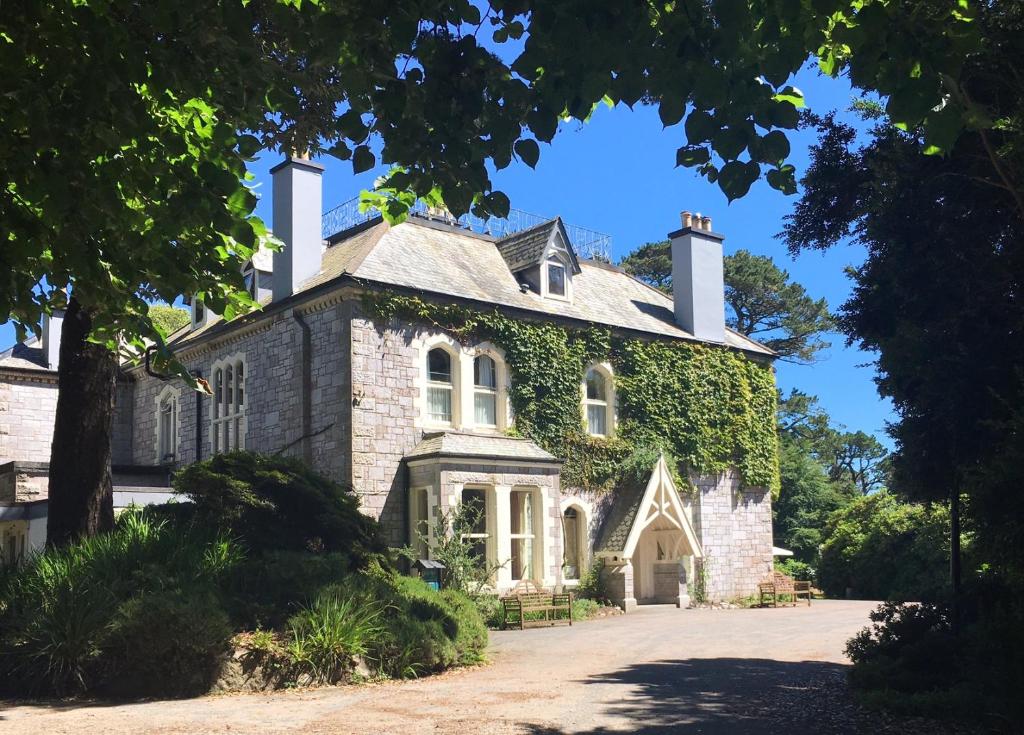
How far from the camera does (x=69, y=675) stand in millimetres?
11039

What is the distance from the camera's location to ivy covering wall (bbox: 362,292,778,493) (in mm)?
23438

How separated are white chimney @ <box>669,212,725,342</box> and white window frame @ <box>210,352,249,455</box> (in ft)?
39.3

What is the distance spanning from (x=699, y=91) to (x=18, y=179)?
4606mm

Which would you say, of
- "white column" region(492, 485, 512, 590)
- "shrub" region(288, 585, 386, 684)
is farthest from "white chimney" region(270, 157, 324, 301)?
"shrub" region(288, 585, 386, 684)

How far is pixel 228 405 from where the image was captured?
2530 cm

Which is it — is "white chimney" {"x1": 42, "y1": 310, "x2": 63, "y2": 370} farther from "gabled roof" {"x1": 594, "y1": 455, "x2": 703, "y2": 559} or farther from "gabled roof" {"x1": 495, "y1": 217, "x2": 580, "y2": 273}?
"gabled roof" {"x1": 594, "y1": 455, "x2": 703, "y2": 559}

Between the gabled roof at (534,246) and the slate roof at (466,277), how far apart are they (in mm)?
209

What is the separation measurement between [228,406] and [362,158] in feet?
64.5

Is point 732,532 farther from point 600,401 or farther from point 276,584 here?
point 276,584

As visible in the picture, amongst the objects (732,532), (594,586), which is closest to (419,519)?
(594,586)

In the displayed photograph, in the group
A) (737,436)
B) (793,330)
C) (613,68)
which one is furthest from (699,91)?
(793,330)

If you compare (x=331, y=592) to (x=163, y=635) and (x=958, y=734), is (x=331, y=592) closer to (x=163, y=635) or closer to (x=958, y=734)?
(x=163, y=635)

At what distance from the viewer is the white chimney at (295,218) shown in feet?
75.0

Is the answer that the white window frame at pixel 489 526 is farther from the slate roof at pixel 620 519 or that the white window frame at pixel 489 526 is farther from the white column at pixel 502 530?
the slate roof at pixel 620 519
